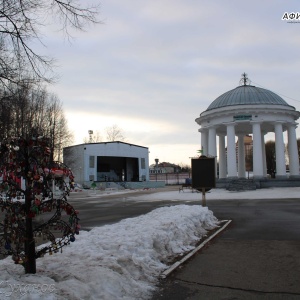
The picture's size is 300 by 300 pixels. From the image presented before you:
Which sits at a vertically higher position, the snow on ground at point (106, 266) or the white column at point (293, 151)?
the white column at point (293, 151)

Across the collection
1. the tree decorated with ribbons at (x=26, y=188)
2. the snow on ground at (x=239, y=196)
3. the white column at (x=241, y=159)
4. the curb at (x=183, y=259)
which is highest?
the white column at (x=241, y=159)

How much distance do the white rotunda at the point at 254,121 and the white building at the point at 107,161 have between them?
1096 inches

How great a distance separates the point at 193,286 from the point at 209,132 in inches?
1451

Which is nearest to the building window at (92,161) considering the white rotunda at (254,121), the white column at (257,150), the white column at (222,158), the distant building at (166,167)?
the white column at (222,158)

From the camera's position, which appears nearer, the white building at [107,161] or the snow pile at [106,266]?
the snow pile at [106,266]

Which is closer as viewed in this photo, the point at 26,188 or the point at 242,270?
the point at 26,188

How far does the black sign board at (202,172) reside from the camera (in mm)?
15666

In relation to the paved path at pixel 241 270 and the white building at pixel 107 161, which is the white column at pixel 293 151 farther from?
the white building at pixel 107 161

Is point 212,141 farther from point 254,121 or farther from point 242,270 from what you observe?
point 242,270

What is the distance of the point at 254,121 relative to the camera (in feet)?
128

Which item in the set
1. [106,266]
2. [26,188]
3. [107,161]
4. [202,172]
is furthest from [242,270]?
[107,161]

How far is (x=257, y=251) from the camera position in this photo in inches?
329

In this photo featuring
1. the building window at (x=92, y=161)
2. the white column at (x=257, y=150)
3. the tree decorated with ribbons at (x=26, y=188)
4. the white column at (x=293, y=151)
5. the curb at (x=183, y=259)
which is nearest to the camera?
the tree decorated with ribbons at (x=26, y=188)

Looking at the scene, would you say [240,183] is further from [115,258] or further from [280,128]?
[115,258]
